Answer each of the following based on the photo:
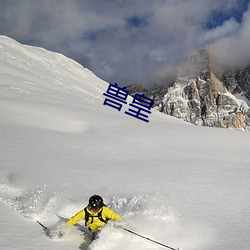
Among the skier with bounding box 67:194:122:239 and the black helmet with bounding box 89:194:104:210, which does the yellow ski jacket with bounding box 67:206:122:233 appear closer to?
the skier with bounding box 67:194:122:239

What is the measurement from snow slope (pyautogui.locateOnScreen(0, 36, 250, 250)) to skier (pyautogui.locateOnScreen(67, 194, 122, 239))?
278mm

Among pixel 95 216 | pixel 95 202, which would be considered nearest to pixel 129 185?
pixel 95 216

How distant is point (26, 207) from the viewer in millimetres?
6824

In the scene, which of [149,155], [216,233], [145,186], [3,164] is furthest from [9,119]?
[216,233]

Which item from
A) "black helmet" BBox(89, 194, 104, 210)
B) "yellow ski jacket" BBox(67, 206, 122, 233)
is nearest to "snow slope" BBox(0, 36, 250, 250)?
"yellow ski jacket" BBox(67, 206, 122, 233)

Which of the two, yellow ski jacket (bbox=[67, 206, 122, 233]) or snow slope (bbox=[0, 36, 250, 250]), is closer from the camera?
snow slope (bbox=[0, 36, 250, 250])

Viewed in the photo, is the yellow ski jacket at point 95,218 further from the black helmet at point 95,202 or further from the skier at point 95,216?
the black helmet at point 95,202

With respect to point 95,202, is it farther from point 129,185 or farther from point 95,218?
point 129,185

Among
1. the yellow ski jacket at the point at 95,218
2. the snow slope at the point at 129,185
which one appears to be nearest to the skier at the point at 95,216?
the yellow ski jacket at the point at 95,218

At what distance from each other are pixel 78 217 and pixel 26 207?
1567 mm

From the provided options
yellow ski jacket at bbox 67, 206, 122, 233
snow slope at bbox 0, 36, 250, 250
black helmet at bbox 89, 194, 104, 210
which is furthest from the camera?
yellow ski jacket at bbox 67, 206, 122, 233

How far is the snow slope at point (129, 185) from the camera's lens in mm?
5484

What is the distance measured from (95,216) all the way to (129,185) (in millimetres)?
2283

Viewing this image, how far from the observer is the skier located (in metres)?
5.80
